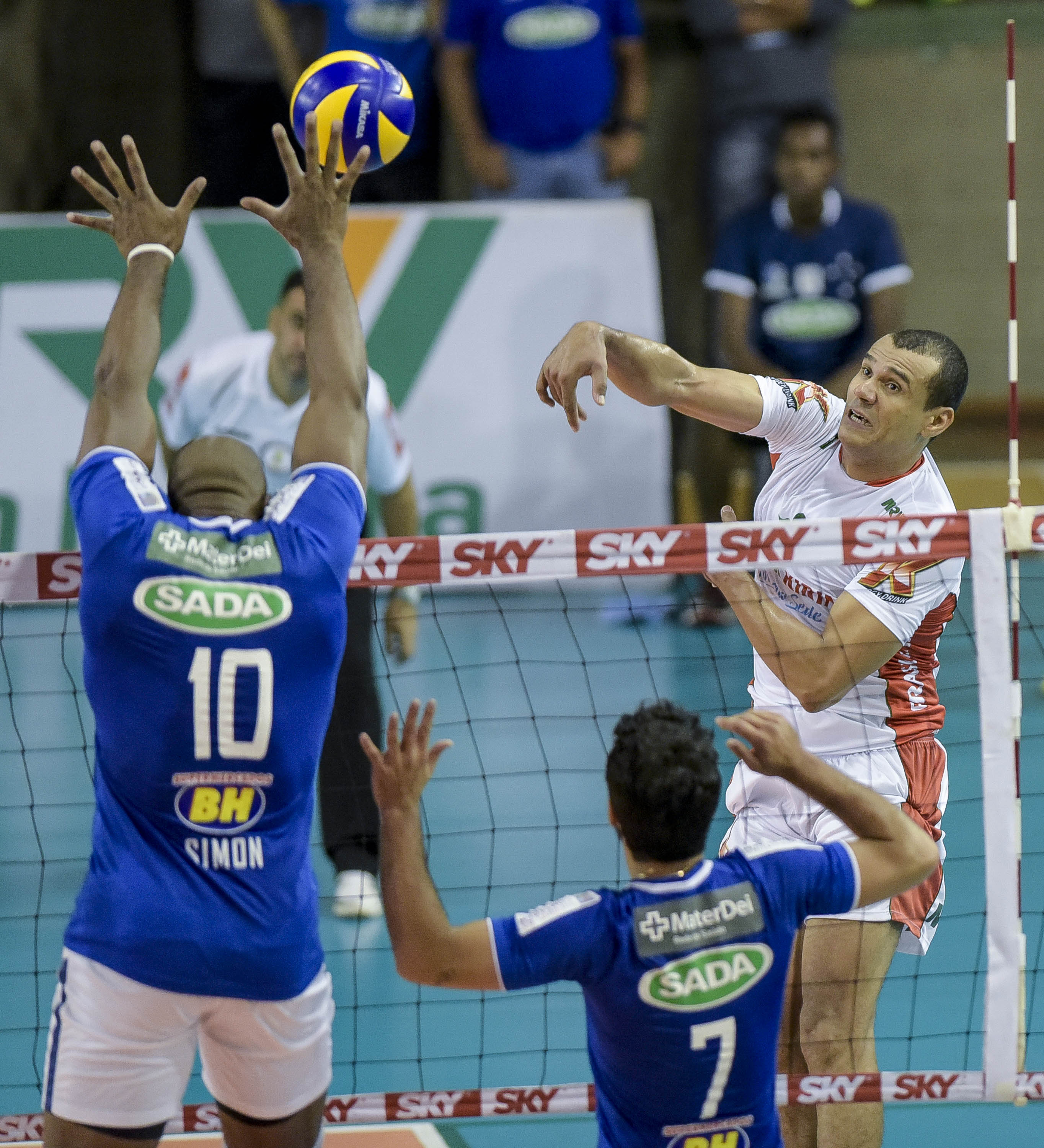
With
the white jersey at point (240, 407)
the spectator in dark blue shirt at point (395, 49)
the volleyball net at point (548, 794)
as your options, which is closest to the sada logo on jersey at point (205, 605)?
the volleyball net at point (548, 794)

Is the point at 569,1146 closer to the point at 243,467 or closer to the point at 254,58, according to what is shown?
the point at 243,467

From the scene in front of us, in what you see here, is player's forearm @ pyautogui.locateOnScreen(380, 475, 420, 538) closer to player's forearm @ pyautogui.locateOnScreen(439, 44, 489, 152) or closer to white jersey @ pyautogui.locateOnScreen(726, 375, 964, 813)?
white jersey @ pyautogui.locateOnScreen(726, 375, 964, 813)

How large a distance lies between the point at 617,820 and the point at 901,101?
1071 centimetres

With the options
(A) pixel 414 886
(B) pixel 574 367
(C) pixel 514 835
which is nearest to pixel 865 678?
(B) pixel 574 367

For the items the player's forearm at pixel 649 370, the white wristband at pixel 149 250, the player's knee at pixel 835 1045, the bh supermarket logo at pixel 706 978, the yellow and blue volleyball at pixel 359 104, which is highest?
the yellow and blue volleyball at pixel 359 104

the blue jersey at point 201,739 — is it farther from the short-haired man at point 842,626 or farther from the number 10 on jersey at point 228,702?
the short-haired man at point 842,626

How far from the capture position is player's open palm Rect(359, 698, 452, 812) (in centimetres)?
301

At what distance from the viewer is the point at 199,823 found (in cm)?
304

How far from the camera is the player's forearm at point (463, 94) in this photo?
11.0m

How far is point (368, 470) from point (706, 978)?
10.9ft

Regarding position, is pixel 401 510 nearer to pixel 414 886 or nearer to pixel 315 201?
pixel 315 201

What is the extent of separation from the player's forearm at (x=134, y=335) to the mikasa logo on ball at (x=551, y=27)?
7968mm

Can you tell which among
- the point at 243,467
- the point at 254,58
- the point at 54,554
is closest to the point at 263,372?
the point at 54,554

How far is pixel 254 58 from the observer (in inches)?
448
